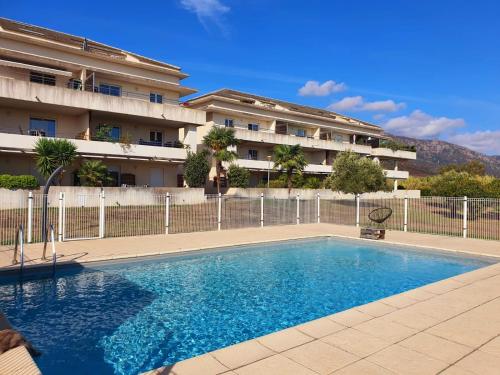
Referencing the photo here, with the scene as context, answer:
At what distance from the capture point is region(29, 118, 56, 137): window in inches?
1050

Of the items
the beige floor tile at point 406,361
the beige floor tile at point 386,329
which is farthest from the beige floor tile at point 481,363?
the beige floor tile at point 386,329

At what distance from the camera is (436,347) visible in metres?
5.05

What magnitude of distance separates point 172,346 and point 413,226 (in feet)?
58.9

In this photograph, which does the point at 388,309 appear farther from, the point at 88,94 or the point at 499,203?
the point at 88,94

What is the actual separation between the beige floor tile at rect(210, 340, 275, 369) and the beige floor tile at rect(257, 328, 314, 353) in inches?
5.0

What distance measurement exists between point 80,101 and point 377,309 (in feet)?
82.7

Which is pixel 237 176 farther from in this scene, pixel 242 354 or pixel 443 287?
pixel 242 354

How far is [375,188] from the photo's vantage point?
1460 inches

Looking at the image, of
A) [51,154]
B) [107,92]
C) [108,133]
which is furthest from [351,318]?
[107,92]

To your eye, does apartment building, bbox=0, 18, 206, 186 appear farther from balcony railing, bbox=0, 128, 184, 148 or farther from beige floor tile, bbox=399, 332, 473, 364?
beige floor tile, bbox=399, 332, 473, 364

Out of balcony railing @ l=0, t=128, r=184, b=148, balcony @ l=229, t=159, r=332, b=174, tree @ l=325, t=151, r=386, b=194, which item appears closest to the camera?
balcony railing @ l=0, t=128, r=184, b=148

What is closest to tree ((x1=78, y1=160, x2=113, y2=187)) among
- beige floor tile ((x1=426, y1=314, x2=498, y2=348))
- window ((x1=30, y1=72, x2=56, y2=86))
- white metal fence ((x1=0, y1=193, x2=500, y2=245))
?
white metal fence ((x1=0, y1=193, x2=500, y2=245))

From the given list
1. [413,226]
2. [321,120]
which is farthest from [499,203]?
[321,120]

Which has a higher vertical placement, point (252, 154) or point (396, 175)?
point (252, 154)
